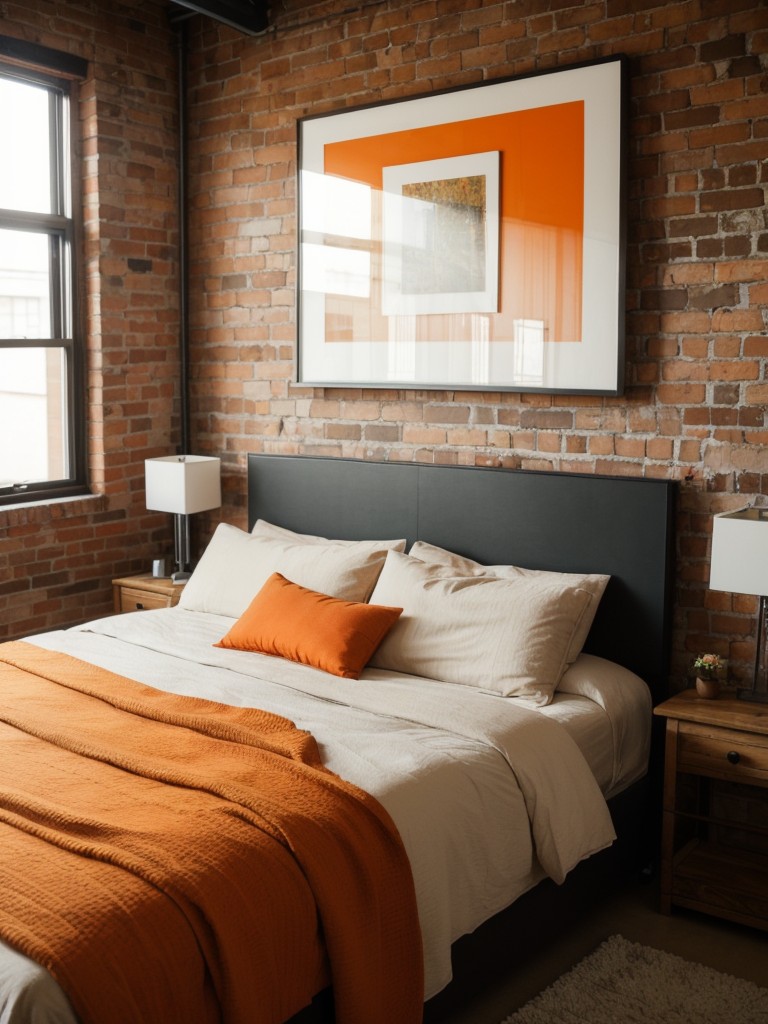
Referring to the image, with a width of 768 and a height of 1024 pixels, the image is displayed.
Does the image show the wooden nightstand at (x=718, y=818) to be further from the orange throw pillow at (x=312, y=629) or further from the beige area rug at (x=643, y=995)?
the orange throw pillow at (x=312, y=629)

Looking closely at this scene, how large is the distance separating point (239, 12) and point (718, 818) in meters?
3.62

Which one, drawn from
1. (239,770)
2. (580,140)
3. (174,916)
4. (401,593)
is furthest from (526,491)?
(174,916)

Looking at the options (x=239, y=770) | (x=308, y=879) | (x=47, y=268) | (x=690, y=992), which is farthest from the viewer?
(x=47, y=268)

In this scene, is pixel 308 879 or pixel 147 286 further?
pixel 147 286

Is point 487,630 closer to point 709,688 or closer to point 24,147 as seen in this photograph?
point 709,688

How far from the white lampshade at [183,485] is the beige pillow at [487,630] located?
1.30 meters

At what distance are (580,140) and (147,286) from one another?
2160mm

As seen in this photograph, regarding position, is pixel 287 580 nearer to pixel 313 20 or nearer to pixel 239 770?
pixel 239 770

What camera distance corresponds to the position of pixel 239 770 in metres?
2.46

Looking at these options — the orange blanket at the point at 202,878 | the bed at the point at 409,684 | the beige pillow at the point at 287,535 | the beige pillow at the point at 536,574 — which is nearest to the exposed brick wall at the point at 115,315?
the bed at the point at 409,684

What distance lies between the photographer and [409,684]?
3.20 meters

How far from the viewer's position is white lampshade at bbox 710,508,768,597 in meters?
2.94

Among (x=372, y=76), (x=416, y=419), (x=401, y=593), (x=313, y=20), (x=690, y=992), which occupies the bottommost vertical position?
(x=690, y=992)

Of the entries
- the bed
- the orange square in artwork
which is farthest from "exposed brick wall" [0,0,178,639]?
the orange square in artwork
